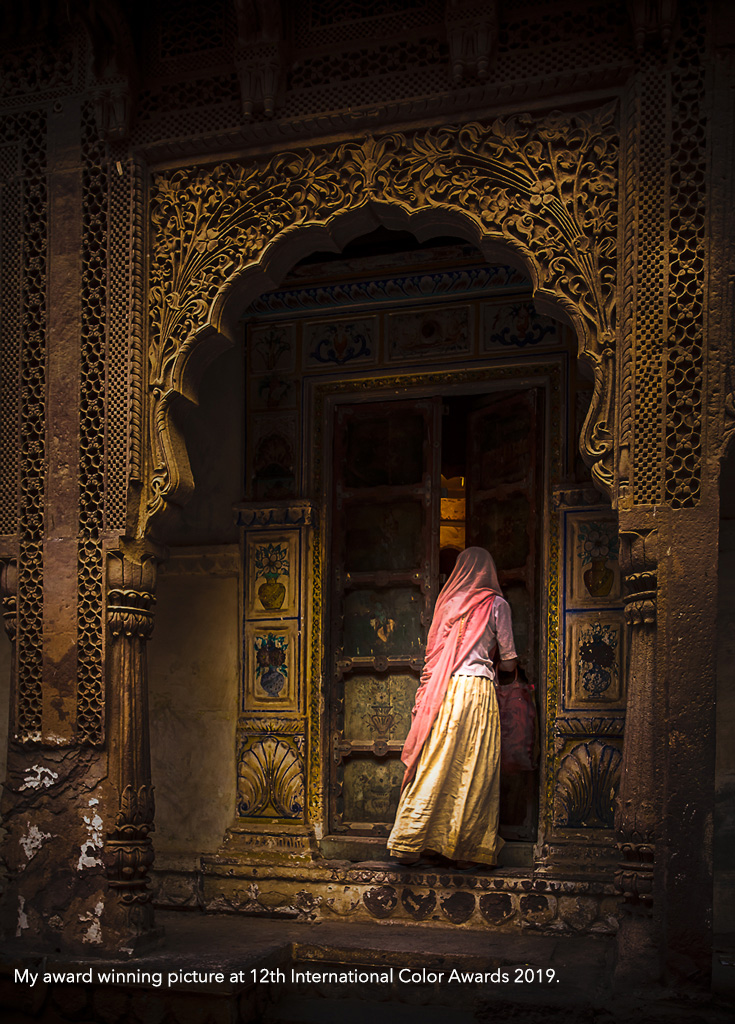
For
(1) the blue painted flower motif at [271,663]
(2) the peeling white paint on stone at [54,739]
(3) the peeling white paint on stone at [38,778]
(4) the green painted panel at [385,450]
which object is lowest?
(3) the peeling white paint on stone at [38,778]

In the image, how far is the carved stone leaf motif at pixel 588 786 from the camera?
20.7ft

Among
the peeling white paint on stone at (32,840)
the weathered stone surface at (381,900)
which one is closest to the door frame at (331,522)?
the weathered stone surface at (381,900)

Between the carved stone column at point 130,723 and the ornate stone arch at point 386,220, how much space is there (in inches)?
12.0

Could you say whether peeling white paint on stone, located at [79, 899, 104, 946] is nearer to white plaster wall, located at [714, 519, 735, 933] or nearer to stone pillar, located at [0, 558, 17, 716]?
stone pillar, located at [0, 558, 17, 716]

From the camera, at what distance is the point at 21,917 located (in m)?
5.46

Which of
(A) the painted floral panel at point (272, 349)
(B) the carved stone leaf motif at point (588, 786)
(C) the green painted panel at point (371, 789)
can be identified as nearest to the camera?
(B) the carved stone leaf motif at point (588, 786)

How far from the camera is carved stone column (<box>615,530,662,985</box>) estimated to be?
464 cm

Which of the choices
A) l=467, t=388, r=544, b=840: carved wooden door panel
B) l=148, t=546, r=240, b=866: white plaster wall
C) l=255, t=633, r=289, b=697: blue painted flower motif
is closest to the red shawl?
l=467, t=388, r=544, b=840: carved wooden door panel

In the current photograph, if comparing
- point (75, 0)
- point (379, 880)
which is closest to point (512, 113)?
point (75, 0)

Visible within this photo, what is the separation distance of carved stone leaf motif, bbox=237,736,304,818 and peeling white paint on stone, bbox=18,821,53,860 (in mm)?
1781

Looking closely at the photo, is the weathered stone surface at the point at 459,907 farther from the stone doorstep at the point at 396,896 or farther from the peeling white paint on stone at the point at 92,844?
the peeling white paint on stone at the point at 92,844

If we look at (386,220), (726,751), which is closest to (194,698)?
(726,751)

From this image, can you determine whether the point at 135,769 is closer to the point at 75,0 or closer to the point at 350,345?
the point at 350,345

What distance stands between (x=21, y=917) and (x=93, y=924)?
0.39 meters
